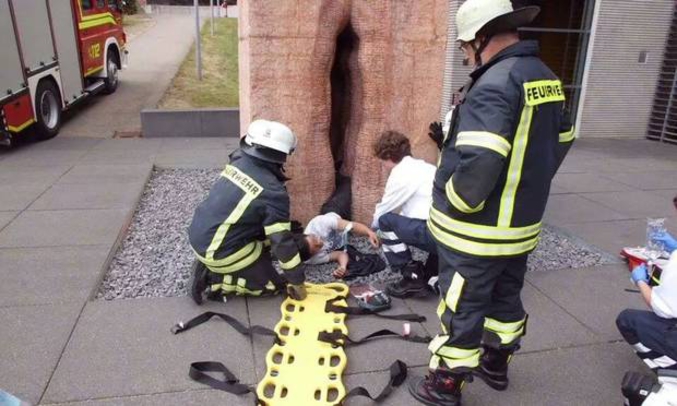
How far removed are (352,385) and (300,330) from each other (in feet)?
1.86

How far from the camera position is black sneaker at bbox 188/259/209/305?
3.46 meters

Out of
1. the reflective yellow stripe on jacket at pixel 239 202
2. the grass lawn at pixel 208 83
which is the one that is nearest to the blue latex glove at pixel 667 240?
the reflective yellow stripe on jacket at pixel 239 202

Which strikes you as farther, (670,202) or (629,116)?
(629,116)

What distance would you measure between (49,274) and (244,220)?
1710mm

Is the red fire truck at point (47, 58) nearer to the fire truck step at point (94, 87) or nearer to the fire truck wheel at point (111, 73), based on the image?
the fire truck step at point (94, 87)

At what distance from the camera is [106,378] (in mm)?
2689

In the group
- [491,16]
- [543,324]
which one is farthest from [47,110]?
[491,16]

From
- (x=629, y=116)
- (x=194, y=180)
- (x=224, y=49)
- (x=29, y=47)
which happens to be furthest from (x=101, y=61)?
(x=629, y=116)

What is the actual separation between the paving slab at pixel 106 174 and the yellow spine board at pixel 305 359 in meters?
3.92

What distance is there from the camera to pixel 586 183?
6.79 metres

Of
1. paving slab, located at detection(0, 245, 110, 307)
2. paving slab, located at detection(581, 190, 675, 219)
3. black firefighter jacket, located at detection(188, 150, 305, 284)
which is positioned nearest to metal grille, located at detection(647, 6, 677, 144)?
paving slab, located at detection(581, 190, 675, 219)

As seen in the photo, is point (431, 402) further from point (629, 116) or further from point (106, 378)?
point (629, 116)

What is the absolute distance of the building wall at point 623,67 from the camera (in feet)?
29.7

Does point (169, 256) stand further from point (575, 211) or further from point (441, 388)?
point (575, 211)
